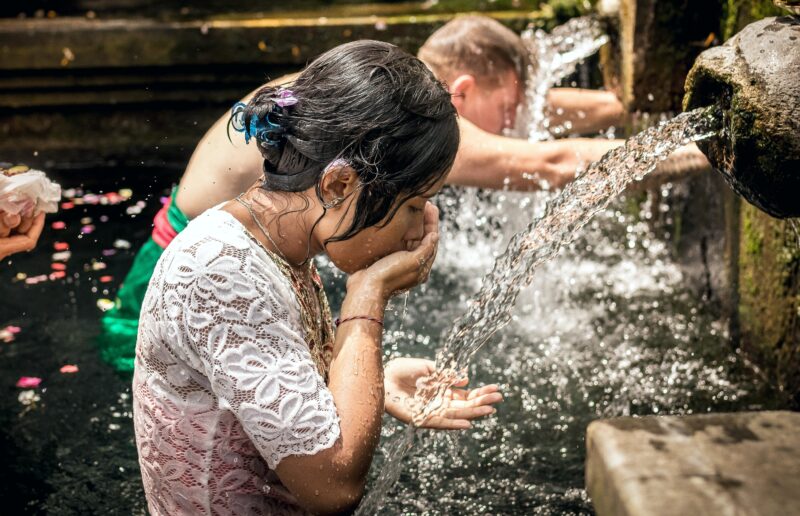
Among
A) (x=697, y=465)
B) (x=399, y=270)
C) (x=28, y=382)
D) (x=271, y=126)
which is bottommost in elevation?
(x=28, y=382)

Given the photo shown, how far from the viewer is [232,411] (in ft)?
5.75

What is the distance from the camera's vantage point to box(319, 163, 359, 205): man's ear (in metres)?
1.80

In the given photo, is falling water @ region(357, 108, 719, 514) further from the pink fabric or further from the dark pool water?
the pink fabric

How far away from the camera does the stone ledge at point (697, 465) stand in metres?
1.37

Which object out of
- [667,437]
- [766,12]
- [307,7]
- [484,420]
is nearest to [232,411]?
[667,437]

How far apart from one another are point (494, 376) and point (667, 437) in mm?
2105

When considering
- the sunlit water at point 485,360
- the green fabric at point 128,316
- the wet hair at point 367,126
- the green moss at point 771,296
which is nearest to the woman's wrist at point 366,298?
the wet hair at point 367,126

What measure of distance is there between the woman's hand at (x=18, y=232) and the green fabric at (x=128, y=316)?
81 centimetres

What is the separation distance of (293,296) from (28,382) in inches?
88.2

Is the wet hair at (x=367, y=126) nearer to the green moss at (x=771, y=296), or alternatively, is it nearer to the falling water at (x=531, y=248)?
the falling water at (x=531, y=248)

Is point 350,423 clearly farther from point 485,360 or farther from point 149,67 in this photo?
point 149,67

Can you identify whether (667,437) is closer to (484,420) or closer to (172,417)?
(172,417)

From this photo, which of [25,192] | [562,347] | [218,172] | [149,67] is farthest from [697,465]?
[149,67]

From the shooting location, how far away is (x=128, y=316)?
3439 millimetres
